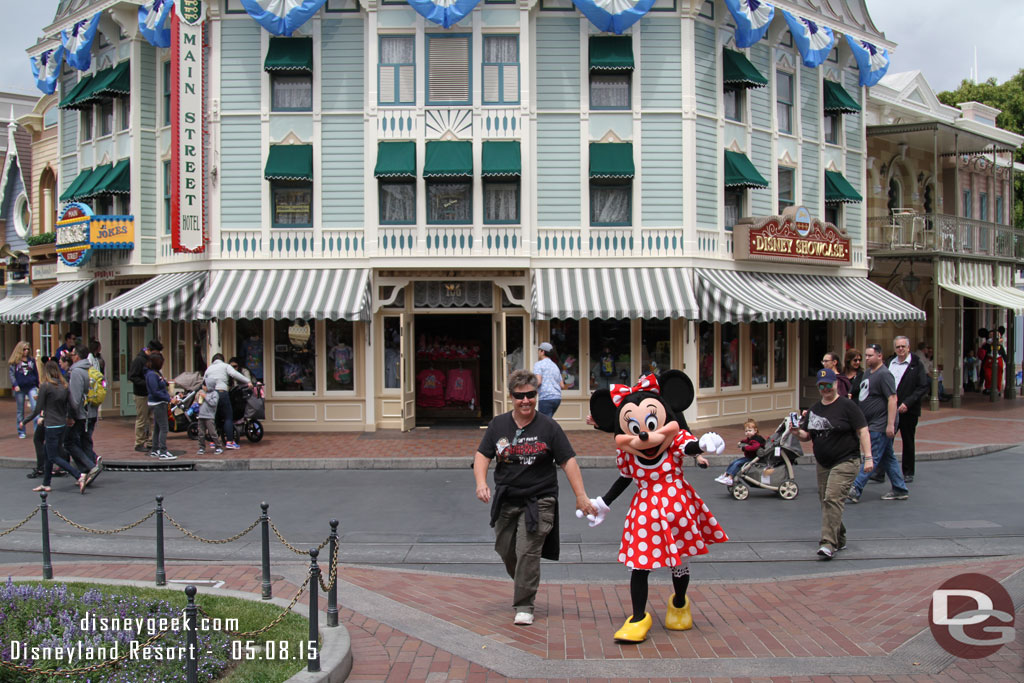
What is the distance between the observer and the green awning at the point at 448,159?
16953 millimetres

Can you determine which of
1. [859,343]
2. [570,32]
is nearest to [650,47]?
[570,32]

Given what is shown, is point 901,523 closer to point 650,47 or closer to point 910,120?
point 650,47

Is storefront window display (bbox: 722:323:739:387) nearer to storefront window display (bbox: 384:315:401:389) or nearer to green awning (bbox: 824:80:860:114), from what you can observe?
green awning (bbox: 824:80:860:114)

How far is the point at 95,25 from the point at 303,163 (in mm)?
6739

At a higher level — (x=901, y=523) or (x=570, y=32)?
(x=570, y=32)

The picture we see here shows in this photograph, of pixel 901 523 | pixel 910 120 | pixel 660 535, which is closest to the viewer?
pixel 660 535

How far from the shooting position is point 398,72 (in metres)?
17.5

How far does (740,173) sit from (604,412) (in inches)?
520

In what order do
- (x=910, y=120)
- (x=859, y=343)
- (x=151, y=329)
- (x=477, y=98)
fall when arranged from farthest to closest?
(x=910, y=120) < (x=859, y=343) < (x=151, y=329) < (x=477, y=98)

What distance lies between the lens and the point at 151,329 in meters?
21.1

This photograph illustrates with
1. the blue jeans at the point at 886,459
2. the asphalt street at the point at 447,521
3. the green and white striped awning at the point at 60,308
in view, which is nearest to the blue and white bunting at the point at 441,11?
the asphalt street at the point at 447,521

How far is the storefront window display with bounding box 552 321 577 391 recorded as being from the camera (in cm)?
1800

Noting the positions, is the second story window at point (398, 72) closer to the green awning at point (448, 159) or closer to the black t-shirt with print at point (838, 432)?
the green awning at point (448, 159)

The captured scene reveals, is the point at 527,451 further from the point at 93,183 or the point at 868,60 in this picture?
the point at 868,60
